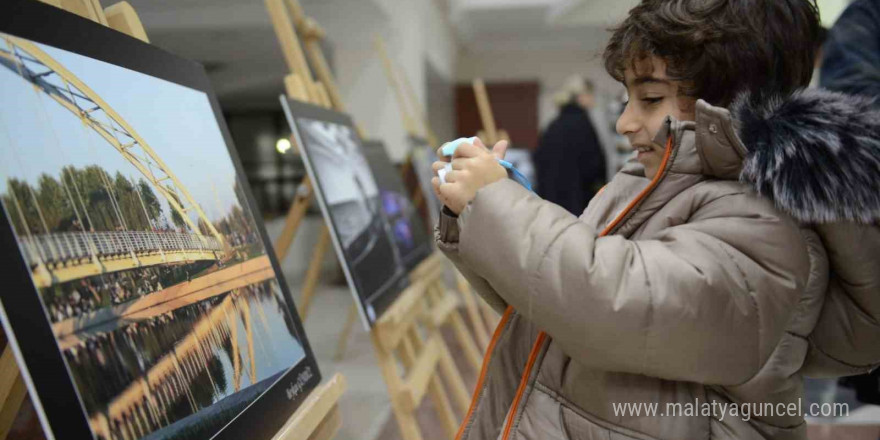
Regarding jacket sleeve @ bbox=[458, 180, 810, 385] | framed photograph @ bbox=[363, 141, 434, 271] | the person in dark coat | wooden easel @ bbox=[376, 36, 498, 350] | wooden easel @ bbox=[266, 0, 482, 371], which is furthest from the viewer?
the person in dark coat

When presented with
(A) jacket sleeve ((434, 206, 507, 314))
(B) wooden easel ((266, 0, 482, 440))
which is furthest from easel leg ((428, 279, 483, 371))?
(A) jacket sleeve ((434, 206, 507, 314))

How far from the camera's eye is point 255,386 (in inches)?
30.0

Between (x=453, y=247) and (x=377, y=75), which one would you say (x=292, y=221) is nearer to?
(x=453, y=247)

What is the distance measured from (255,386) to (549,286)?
393 millimetres

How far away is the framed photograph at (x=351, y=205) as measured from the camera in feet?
4.23

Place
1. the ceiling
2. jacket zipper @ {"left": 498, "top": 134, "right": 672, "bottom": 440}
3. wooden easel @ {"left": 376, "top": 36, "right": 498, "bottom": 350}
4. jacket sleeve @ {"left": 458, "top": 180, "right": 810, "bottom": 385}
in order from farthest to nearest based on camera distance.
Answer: wooden easel @ {"left": 376, "top": 36, "right": 498, "bottom": 350} → the ceiling → jacket zipper @ {"left": 498, "top": 134, "right": 672, "bottom": 440} → jacket sleeve @ {"left": 458, "top": 180, "right": 810, "bottom": 385}

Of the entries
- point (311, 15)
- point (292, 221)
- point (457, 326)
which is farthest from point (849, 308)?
point (311, 15)

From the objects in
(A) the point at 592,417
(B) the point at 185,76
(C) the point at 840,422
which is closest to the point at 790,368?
(A) the point at 592,417

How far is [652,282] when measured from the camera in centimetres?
59

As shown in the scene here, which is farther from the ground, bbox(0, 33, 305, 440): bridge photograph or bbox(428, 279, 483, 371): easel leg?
bbox(0, 33, 305, 440): bridge photograph

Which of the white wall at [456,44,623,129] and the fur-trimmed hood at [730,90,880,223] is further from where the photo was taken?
the white wall at [456,44,623,129]

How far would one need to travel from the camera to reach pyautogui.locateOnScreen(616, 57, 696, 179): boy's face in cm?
75

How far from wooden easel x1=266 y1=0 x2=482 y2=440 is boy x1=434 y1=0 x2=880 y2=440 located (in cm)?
53

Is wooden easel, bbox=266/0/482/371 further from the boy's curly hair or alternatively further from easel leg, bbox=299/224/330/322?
the boy's curly hair
